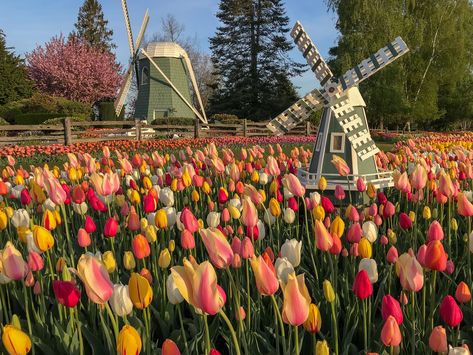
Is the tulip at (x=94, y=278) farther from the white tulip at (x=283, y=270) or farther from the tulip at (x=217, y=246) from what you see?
the white tulip at (x=283, y=270)

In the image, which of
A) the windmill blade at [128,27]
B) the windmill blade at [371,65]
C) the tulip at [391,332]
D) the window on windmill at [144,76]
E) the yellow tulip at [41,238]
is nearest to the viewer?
the tulip at [391,332]

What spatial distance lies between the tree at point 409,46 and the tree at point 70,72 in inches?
936

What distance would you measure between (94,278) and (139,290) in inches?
5.4

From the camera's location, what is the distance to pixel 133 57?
2873 centimetres

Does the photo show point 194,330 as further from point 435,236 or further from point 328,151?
point 328,151

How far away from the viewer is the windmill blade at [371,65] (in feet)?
15.2

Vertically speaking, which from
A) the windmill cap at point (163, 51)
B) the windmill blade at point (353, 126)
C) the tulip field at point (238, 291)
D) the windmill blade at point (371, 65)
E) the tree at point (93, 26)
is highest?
the tree at point (93, 26)

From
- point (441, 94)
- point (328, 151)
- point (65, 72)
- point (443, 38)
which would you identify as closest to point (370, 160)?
point (328, 151)

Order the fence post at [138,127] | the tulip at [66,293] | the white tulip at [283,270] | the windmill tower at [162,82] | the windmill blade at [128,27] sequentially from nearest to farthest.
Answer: the tulip at [66,293] < the white tulip at [283,270] < the fence post at [138,127] < the windmill blade at [128,27] < the windmill tower at [162,82]

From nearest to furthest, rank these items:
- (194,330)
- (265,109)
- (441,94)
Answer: (194,330)
(441,94)
(265,109)

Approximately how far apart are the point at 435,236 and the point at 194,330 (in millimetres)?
1035

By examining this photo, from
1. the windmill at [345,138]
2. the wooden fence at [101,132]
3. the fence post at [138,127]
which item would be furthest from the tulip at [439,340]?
the fence post at [138,127]

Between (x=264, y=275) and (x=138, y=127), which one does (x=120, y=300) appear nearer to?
(x=264, y=275)

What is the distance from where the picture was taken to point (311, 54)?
542 cm
